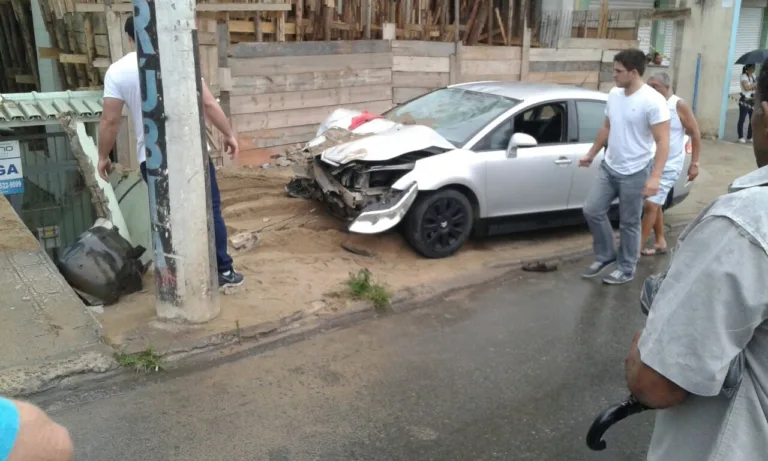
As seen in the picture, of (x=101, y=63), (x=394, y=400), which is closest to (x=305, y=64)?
(x=101, y=63)

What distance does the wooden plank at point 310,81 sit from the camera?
30.8 feet

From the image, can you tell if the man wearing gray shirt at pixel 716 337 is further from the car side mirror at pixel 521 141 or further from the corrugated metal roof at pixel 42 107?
the corrugated metal roof at pixel 42 107

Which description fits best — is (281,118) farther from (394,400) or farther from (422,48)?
(394,400)

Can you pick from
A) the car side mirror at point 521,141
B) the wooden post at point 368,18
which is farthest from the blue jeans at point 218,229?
the wooden post at point 368,18

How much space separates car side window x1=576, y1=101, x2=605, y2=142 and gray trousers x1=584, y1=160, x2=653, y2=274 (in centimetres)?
120

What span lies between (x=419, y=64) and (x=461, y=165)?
5.40 metres

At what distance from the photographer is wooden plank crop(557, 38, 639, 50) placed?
13.8 m

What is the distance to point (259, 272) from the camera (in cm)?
593

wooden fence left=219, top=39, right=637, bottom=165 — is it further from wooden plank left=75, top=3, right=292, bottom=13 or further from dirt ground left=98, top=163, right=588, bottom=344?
dirt ground left=98, top=163, right=588, bottom=344

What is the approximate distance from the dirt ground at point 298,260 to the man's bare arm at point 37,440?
3373mm

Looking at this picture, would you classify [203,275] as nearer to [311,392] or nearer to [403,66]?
[311,392]

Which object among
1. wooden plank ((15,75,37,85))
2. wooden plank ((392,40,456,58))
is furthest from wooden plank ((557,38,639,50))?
wooden plank ((15,75,37,85))

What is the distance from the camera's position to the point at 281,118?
9.91 meters

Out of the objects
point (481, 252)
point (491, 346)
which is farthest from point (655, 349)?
point (481, 252)
